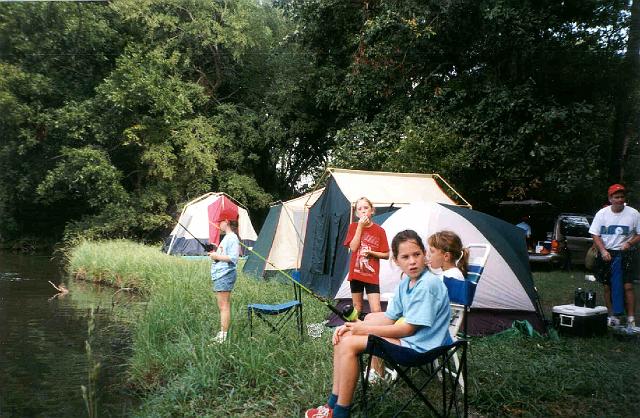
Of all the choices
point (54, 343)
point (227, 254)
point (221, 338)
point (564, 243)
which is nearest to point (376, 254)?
point (227, 254)

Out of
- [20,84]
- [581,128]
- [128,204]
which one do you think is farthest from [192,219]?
[581,128]

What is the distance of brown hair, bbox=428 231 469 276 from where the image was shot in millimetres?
2652

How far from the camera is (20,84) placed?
3609 mm

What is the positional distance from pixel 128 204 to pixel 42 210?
101 cm

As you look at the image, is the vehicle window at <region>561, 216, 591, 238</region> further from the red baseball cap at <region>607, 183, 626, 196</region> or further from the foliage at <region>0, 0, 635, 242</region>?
the red baseball cap at <region>607, 183, 626, 196</region>

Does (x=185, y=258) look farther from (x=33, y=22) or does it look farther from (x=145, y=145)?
(x=33, y=22)

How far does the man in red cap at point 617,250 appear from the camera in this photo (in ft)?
11.4

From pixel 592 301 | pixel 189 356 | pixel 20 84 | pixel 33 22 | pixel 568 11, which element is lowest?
pixel 189 356

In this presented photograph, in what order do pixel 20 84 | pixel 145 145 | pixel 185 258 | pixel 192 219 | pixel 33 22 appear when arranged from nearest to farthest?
pixel 33 22
pixel 20 84
pixel 145 145
pixel 185 258
pixel 192 219

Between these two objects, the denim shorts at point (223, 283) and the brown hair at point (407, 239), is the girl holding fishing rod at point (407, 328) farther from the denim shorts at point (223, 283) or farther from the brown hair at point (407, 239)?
the denim shorts at point (223, 283)

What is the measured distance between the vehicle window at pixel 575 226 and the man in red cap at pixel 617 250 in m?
0.48

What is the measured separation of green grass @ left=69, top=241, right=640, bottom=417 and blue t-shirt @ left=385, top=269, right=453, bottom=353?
0.44 meters

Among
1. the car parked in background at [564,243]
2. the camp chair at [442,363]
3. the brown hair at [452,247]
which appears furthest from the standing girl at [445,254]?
the car parked in background at [564,243]

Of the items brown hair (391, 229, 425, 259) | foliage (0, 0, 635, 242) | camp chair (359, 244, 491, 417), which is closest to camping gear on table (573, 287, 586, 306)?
foliage (0, 0, 635, 242)
